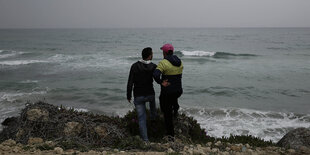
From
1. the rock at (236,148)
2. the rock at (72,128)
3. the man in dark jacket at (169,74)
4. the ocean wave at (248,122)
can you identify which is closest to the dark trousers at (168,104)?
the man in dark jacket at (169,74)

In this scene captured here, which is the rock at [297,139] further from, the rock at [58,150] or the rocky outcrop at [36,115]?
the rocky outcrop at [36,115]

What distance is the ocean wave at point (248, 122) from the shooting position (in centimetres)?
906

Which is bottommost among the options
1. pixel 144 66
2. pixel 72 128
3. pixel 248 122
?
pixel 248 122

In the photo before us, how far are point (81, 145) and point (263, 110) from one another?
9.32 meters

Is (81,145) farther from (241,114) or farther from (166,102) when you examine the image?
(241,114)

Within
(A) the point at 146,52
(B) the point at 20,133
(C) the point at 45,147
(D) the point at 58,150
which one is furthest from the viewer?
(B) the point at 20,133

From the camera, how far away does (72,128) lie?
18.2 feet

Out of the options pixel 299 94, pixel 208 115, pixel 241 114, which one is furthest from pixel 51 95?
pixel 299 94

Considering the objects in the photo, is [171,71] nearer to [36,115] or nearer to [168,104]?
[168,104]

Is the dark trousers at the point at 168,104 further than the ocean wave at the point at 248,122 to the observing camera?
No

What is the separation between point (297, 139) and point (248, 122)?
165 inches

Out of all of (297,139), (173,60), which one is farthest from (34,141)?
(297,139)

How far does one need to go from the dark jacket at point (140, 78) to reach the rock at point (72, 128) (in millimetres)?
1466

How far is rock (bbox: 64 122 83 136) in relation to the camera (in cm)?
542
